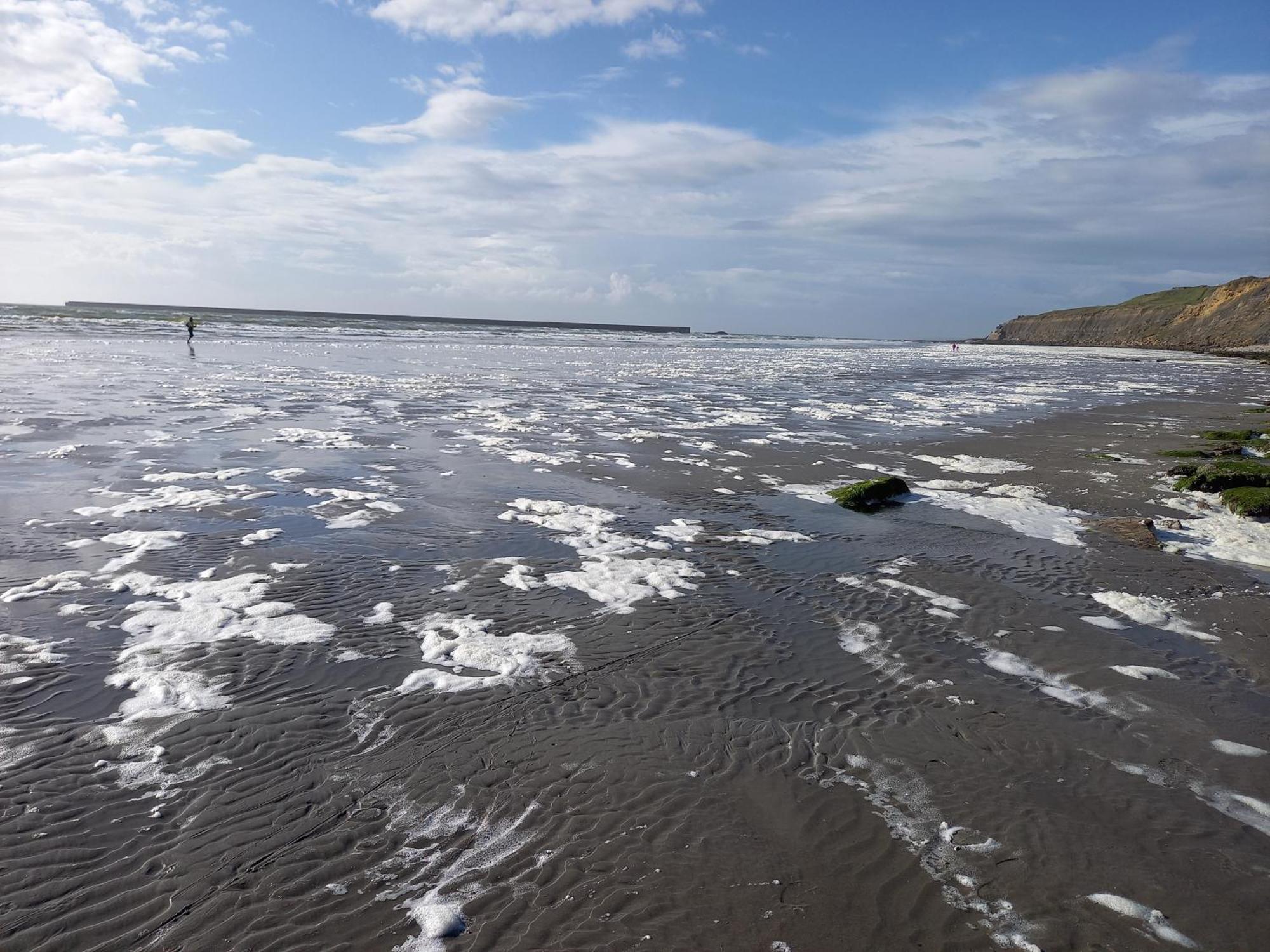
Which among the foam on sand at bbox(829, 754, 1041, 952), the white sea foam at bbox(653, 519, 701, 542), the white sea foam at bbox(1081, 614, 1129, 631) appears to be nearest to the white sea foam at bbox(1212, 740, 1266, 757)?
the white sea foam at bbox(1081, 614, 1129, 631)

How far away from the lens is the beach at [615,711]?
4184 millimetres

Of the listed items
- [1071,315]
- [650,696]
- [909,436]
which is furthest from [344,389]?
[1071,315]

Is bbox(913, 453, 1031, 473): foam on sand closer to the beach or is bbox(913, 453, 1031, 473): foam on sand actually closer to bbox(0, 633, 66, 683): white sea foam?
the beach

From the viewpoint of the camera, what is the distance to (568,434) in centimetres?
1923

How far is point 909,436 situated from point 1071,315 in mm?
196949

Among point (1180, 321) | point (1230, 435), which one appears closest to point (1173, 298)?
point (1180, 321)

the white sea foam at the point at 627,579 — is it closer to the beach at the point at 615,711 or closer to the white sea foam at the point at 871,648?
the beach at the point at 615,711

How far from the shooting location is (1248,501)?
12430 mm

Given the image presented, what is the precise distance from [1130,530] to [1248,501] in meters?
3.01

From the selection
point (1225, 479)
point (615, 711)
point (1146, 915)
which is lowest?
point (1146, 915)

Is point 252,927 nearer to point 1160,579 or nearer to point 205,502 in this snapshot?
point 205,502

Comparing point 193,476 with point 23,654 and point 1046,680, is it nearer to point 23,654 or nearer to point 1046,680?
point 23,654

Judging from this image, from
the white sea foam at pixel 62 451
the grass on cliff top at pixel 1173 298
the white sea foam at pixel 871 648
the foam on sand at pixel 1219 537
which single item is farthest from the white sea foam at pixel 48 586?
the grass on cliff top at pixel 1173 298

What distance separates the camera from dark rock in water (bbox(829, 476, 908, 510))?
12672mm
